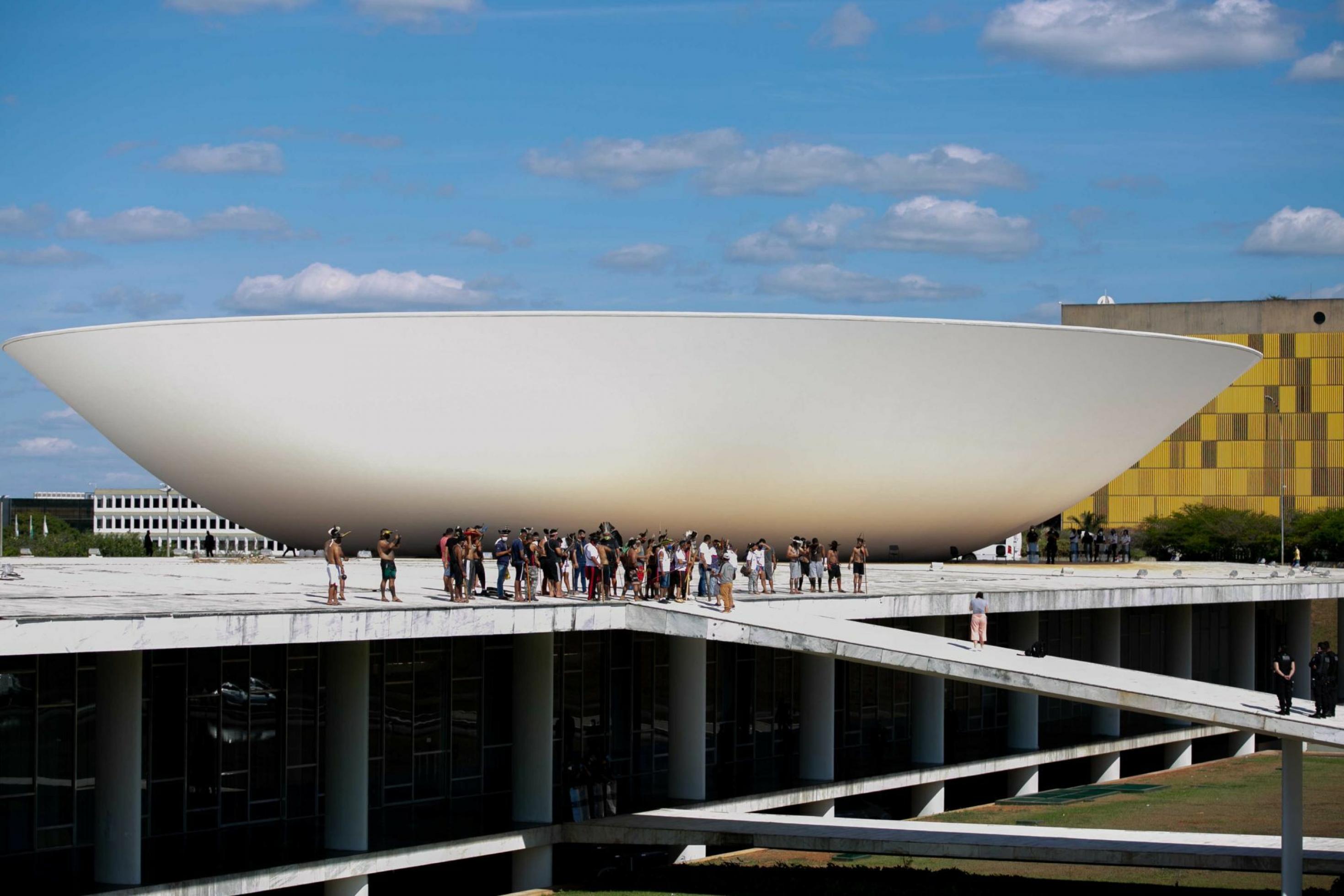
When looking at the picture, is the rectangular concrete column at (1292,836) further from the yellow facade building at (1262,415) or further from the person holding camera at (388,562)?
the yellow facade building at (1262,415)

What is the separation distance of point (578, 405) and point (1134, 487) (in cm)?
5329

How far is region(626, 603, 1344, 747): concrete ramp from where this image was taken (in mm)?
19000

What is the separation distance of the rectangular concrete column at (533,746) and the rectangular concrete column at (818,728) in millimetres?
4979

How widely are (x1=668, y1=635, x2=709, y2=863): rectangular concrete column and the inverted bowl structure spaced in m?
6.78

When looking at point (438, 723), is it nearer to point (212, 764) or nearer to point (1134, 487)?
point (212, 764)

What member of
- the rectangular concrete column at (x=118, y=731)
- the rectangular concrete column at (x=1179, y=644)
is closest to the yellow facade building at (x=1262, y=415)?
the rectangular concrete column at (x=1179, y=644)

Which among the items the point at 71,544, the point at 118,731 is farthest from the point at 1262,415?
the point at 118,731

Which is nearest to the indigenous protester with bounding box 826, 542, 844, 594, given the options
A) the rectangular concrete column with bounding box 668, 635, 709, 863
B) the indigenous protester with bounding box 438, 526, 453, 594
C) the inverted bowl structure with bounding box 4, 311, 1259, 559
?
the rectangular concrete column with bounding box 668, 635, 709, 863

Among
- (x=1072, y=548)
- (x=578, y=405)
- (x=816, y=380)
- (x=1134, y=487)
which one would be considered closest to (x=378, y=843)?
(x=578, y=405)

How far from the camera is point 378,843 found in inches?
799

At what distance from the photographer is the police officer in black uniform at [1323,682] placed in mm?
19156

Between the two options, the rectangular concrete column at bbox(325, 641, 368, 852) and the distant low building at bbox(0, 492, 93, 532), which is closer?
the rectangular concrete column at bbox(325, 641, 368, 852)

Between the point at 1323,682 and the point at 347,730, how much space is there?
11681 mm

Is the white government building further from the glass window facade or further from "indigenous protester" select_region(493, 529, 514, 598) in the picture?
"indigenous protester" select_region(493, 529, 514, 598)
